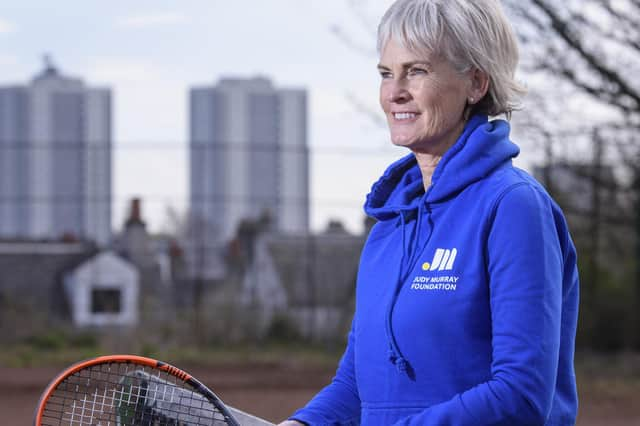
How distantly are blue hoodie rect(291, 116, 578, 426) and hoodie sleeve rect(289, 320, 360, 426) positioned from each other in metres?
0.18

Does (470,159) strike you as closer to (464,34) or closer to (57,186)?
(464,34)

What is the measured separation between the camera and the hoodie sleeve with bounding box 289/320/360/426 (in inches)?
88.7

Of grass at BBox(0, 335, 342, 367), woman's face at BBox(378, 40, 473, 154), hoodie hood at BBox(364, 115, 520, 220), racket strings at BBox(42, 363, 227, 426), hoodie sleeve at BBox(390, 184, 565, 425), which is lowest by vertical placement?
grass at BBox(0, 335, 342, 367)

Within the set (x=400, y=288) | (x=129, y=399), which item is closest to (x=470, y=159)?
(x=400, y=288)

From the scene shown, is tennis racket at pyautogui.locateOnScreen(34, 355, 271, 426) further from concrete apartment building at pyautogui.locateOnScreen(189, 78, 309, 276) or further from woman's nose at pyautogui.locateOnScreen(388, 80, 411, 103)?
concrete apartment building at pyautogui.locateOnScreen(189, 78, 309, 276)

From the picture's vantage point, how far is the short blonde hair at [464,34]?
6.26ft

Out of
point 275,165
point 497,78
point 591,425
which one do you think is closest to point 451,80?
point 497,78

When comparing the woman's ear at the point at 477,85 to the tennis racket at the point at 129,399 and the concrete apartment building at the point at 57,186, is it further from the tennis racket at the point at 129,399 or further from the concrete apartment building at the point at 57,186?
the concrete apartment building at the point at 57,186

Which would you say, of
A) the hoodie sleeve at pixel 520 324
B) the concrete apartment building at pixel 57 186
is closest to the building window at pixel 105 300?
the concrete apartment building at pixel 57 186

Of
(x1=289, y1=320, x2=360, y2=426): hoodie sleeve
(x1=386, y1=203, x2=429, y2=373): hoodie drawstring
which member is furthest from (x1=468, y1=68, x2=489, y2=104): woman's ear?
(x1=289, y1=320, x2=360, y2=426): hoodie sleeve

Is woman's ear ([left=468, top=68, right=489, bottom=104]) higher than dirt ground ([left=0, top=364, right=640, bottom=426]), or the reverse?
woman's ear ([left=468, top=68, right=489, bottom=104])

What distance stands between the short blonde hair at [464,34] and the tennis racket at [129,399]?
1.05 meters

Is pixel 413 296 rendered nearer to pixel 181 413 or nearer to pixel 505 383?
pixel 505 383

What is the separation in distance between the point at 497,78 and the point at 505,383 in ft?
2.04
